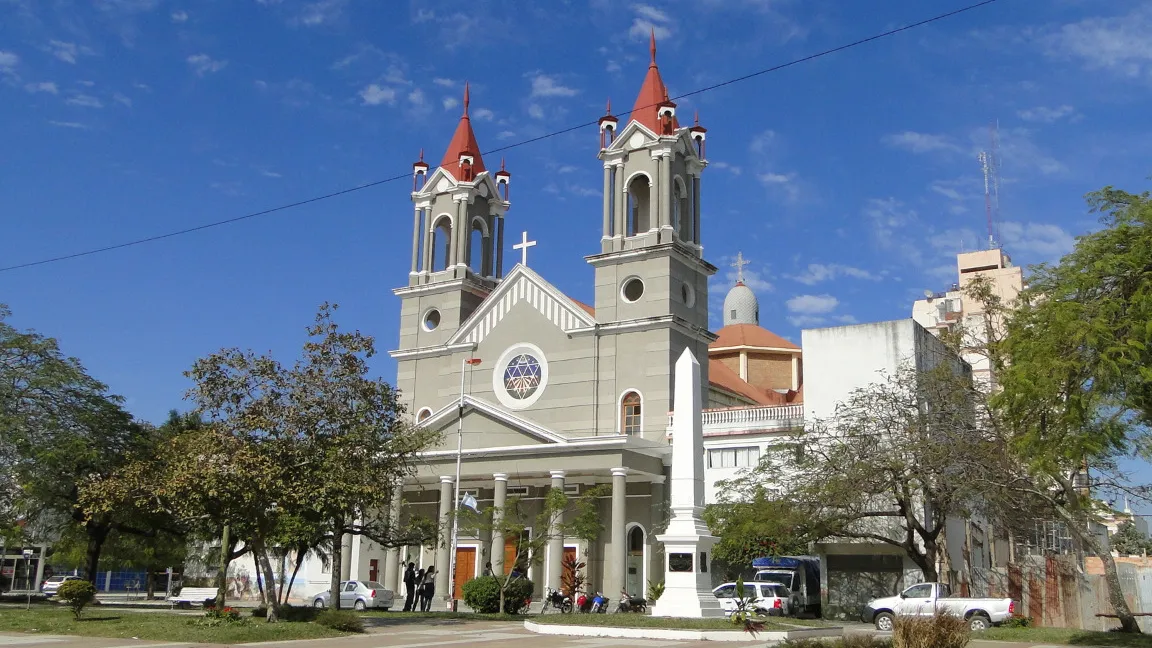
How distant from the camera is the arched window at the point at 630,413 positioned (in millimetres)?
42156

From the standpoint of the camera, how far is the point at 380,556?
4584 centimetres

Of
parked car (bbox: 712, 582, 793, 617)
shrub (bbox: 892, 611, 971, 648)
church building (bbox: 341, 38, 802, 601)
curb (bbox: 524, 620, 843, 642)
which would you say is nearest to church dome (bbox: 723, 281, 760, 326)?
church building (bbox: 341, 38, 802, 601)

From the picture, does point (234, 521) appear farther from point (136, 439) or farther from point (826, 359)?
point (826, 359)

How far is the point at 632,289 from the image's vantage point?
145ft

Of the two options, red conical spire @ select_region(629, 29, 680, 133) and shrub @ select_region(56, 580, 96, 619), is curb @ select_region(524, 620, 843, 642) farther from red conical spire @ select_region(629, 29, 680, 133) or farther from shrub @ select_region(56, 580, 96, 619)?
red conical spire @ select_region(629, 29, 680, 133)

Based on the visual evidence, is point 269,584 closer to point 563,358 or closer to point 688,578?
point 688,578

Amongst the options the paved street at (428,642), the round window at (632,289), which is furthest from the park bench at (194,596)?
the round window at (632,289)

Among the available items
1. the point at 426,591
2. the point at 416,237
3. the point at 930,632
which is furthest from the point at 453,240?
the point at 930,632

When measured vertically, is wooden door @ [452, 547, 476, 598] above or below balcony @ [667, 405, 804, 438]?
below

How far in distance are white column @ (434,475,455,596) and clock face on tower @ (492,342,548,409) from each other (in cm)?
560

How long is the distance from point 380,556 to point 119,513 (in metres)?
14.8

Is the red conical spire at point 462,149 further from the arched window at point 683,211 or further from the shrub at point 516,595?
the shrub at point 516,595

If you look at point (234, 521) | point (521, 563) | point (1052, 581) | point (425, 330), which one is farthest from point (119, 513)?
point (1052, 581)

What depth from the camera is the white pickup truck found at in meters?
27.1
